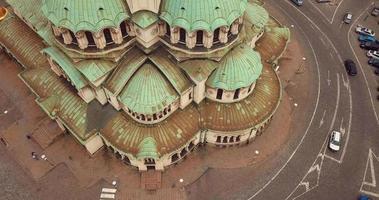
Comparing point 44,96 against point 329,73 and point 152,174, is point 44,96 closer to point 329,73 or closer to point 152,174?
point 152,174

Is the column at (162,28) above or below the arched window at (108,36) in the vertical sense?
above

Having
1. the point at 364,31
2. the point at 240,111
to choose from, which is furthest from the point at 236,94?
the point at 364,31

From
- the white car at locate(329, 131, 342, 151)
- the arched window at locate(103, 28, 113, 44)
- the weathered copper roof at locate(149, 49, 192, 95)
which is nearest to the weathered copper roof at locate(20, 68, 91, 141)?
the arched window at locate(103, 28, 113, 44)

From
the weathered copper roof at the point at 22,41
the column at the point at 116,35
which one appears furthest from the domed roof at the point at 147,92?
the weathered copper roof at the point at 22,41

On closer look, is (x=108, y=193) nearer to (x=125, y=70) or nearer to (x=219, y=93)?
(x=125, y=70)

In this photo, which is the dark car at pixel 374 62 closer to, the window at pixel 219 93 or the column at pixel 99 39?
the window at pixel 219 93

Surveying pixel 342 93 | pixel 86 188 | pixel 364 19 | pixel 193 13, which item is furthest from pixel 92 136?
pixel 364 19
